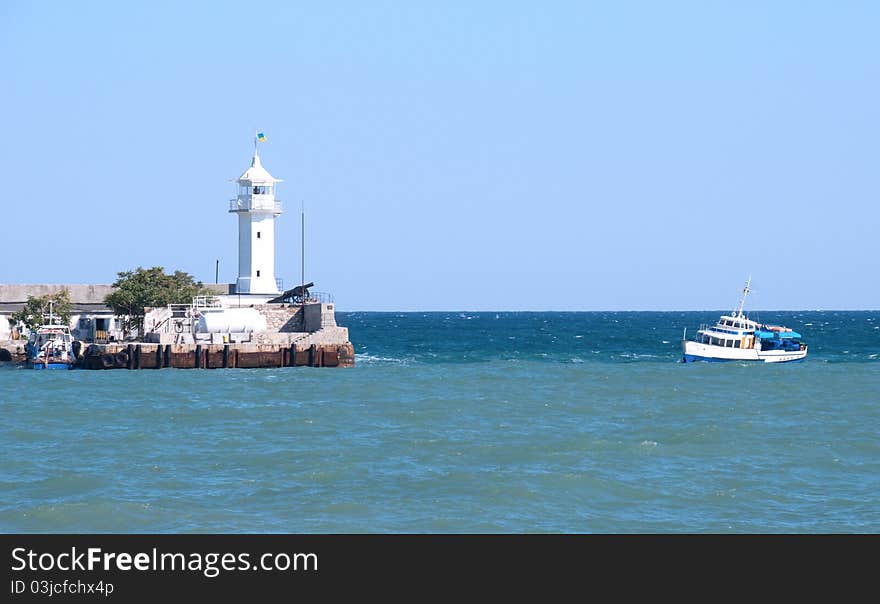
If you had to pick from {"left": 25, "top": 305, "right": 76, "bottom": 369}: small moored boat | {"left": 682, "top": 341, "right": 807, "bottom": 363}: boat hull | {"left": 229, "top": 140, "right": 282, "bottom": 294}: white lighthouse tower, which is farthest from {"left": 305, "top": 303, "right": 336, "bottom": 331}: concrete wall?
{"left": 682, "top": 341, "right": 807, "bottom": 363}: boat hull

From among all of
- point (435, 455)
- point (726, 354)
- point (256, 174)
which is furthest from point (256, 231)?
point (435, 455)

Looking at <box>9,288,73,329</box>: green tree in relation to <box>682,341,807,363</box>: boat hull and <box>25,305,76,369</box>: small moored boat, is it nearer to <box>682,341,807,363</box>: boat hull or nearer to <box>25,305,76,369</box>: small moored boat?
<box>25,305,76,369</box>: small moored boat

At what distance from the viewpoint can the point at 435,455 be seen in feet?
96.2

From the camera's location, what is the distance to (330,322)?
6581cm

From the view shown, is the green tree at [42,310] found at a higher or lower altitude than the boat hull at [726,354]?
higher

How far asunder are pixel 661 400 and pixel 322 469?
69.8 feet

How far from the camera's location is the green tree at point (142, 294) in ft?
230

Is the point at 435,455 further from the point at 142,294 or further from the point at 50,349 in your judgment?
the point at 142,294

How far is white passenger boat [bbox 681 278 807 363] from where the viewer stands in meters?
72.1

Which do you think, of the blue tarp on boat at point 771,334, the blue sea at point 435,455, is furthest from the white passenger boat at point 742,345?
the blue sea at point 435,455

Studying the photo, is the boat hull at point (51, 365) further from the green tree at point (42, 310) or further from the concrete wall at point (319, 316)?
the concrete wall at point (319, 316)

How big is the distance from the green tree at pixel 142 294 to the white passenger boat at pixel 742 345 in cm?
3001

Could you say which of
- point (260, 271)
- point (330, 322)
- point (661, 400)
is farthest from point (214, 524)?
point (260, 271)
